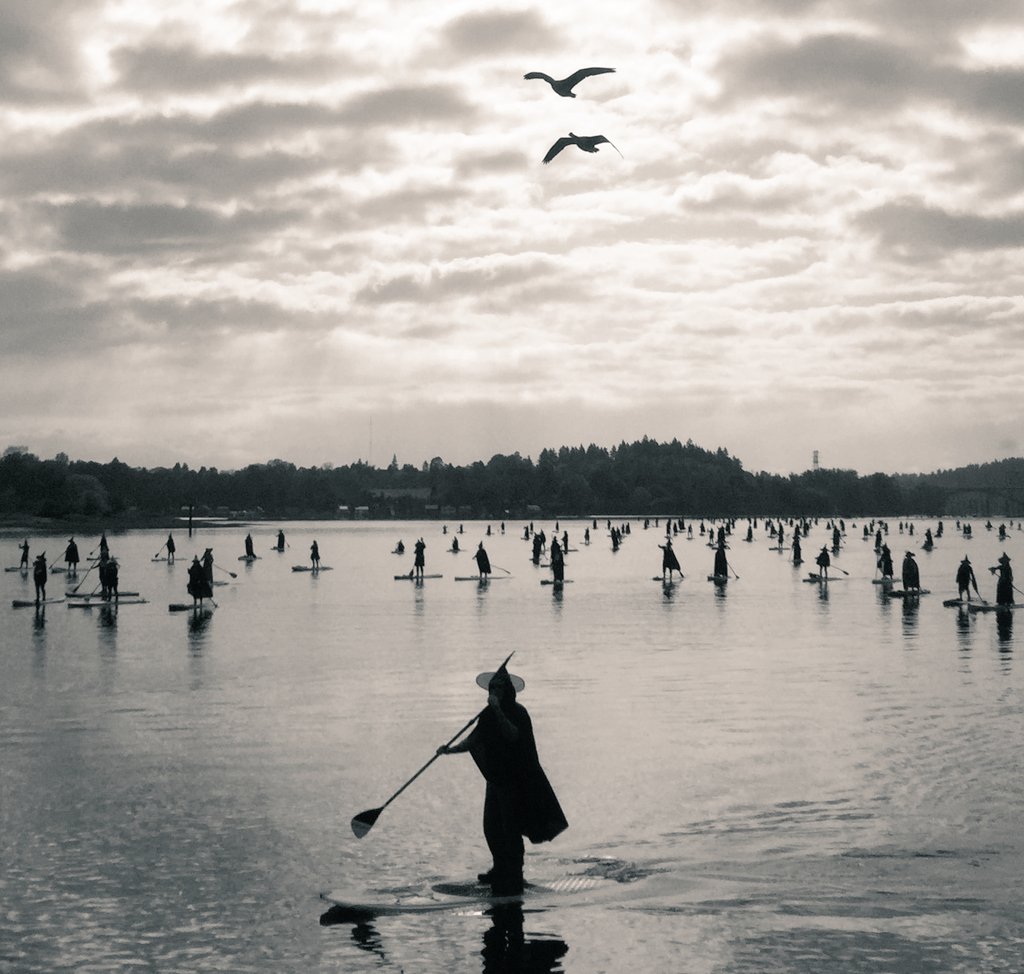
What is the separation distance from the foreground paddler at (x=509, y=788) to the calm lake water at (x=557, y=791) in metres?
0.67

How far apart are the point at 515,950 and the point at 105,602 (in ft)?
128

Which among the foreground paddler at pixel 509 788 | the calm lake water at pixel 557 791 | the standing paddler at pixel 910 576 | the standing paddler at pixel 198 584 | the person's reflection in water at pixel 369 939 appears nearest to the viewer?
the person's reflection in water at pixel 369 939

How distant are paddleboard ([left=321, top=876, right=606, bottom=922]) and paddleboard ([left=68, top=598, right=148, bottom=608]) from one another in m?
35.7

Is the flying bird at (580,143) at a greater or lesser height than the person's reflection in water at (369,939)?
greater

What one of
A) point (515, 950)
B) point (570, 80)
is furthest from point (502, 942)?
point (570, 80)

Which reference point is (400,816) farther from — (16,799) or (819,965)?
(819,965)

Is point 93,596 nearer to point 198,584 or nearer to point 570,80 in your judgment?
point 198,584

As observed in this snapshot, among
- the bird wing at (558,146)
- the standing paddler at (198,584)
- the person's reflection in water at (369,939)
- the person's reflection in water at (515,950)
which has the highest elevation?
the bird wing at (558,146)

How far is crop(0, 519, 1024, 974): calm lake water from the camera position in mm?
9805

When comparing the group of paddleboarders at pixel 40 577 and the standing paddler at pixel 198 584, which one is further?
the group of paddleboarders at pixel 40 577

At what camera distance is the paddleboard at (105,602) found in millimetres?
45344

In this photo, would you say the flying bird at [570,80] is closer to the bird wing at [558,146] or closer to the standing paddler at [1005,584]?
the bird wing at [558,146]

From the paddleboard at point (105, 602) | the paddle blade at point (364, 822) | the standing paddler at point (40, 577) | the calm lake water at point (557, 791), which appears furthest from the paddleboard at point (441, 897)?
the standing paddler at point (40, 577)

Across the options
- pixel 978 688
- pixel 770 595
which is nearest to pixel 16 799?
pixel 978 688
